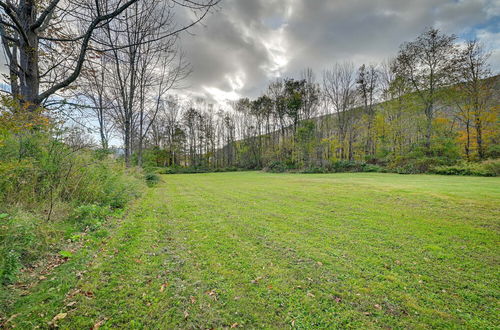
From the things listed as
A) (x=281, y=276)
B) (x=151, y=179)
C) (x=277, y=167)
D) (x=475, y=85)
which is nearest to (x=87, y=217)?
(x=281, y=276)

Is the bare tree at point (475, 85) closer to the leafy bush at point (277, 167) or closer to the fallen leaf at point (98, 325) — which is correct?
the leafy bush at point (277, 167)

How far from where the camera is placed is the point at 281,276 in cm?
242

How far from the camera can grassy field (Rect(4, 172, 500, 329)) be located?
1.78 meters

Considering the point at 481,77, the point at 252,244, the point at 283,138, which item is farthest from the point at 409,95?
the point at 252,244

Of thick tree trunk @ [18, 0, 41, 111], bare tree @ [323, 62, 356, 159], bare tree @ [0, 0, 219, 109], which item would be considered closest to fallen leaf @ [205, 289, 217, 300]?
bare tree @ [0, 0, 219, 109]

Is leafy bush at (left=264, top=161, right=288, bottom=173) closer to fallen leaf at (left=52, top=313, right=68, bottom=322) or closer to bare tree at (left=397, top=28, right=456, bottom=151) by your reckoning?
bare tree at (left=397, top=28, right=456, bottom=151)

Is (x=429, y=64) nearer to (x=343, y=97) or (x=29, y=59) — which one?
(x=343, y=97)

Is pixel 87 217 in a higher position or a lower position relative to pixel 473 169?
lower

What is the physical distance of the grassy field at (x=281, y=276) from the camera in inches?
70.0

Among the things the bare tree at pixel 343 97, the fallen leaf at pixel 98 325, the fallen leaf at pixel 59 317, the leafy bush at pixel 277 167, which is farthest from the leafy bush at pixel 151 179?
the bare tree at pixel 343 97

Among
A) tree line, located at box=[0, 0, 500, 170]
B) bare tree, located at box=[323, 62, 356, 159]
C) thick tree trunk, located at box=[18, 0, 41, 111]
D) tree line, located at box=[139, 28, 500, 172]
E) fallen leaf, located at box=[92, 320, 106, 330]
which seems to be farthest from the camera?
bare tree, located at box=[323, 62, 356, 159]

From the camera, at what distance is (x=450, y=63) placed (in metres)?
17.6

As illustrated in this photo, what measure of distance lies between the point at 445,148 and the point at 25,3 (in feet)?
86.5

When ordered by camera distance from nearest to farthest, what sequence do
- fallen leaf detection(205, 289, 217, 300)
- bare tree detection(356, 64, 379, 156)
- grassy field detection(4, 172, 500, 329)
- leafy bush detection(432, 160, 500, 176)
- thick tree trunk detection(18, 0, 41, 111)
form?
grassy field detection(4, 172, 500, 329), fallen leaf detection(205, 289, 217, 300), thick tree trunk detection(18, 0, 41, 111), leafy bush detection(432, 160, 500, 176), bare tree detection(356, 64, 379, 156)
